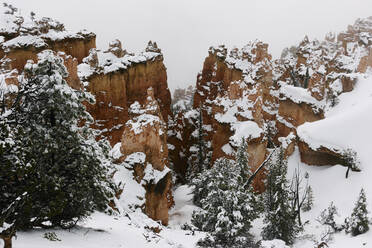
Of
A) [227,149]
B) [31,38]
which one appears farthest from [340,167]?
[31,38]

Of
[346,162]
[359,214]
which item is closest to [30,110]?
[359,214]

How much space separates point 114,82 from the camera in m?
40.7

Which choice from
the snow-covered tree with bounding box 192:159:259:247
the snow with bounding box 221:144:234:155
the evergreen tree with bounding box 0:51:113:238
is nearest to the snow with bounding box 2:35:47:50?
the snow with bounding box 221:144:234:155

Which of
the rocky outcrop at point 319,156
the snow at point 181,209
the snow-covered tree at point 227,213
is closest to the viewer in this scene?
the snow-covered tree at point 227,213

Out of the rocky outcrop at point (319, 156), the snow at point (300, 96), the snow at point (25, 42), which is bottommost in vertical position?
the rocky outcrop at point (319, 156)

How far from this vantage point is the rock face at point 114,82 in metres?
39.5

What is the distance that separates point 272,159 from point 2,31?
40.6 metres

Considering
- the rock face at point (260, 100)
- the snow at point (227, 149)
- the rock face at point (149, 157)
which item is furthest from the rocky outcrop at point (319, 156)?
the rock face at point (149, 157)

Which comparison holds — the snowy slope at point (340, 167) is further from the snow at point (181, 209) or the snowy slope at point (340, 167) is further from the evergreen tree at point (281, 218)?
the snow at point (181, 209)

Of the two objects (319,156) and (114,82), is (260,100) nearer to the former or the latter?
(319,156)

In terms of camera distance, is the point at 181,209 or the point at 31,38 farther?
the point at 31,38

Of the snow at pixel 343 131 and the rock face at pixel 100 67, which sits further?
the rock face at pixel 100 67

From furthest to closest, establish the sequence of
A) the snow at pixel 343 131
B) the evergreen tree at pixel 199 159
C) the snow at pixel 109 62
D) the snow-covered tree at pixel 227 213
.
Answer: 1. the evergreen tree at pixel 199 159
2. the snow at pixel 109 62
3. the snow at pixel 343 131
4. the snow-covered tree at pixel 227 213

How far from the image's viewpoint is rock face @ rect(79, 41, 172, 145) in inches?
1554
